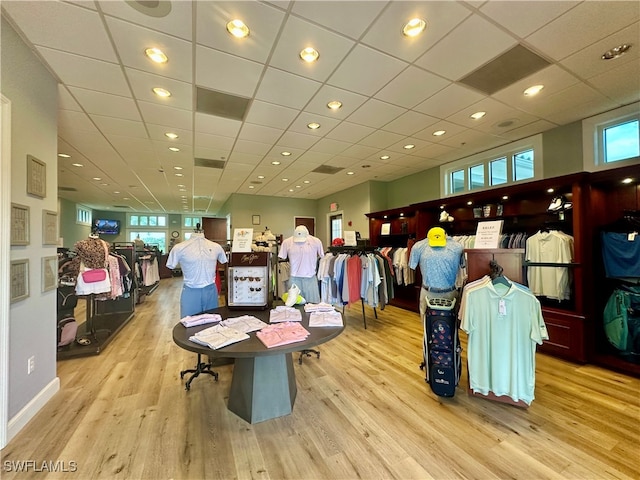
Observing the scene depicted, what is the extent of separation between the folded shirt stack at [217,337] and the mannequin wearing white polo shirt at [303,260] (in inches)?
69.4

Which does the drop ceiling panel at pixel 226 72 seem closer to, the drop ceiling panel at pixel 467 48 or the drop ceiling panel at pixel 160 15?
the drop ceiling panel at pixel 160 15

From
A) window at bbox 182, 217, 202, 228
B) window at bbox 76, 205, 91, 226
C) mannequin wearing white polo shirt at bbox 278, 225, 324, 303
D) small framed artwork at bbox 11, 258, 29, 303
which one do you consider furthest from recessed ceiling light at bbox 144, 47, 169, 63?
window at bbox 182, 217, 202, 228

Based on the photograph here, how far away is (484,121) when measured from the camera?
11.8 feet

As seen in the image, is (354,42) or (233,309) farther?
(233,309)

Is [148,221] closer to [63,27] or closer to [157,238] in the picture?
[157,238]

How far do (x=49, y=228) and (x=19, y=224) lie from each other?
424mm

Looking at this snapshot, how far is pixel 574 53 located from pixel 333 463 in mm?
3786

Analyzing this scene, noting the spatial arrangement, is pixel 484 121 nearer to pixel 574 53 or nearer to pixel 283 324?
pixel 574 53

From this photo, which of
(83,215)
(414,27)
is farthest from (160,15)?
(83,215)

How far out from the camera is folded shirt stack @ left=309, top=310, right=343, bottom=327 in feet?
6.36

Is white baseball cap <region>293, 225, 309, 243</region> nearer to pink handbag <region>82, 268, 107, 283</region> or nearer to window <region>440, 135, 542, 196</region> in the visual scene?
pink handbag <region>82, 268, 107, 283</region>

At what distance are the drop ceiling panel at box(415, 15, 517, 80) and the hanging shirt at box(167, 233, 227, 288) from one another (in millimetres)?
2752

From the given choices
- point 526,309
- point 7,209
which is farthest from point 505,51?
point 7,209

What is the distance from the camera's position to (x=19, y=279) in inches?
77.6
